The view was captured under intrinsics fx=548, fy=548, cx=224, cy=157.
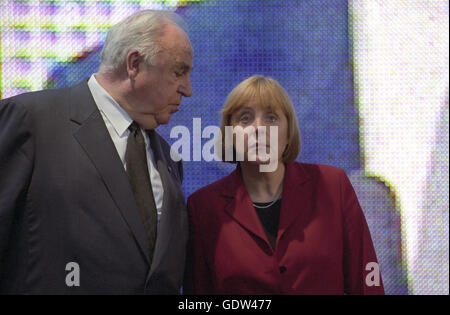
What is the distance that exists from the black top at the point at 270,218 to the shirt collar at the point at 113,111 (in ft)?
1.92

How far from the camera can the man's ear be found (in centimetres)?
196

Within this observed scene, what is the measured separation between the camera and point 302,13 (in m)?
2.93

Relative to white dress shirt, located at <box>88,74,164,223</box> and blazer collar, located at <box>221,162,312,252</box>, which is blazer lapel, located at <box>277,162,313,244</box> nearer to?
blazer collar, located at <box>221,162,312,252</box>

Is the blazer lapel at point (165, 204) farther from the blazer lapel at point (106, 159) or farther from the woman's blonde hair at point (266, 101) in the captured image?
the woman's blonde hair at point (266, 101)

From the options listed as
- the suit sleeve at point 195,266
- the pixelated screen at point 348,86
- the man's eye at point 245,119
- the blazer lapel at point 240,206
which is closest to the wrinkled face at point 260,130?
the man's eye at point 245,119

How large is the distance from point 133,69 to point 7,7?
1.28 metres

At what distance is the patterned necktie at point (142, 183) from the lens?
187cm

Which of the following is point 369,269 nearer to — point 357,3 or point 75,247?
point 75,247

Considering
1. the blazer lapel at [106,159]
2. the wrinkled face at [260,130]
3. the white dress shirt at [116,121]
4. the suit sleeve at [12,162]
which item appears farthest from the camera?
the wrinkled face at [260,130]

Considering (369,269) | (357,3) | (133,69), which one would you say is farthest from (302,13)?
(369,269)

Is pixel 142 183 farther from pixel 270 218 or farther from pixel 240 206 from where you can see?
pixel 270 218

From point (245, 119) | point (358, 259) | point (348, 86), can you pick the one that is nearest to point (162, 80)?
point (245, 119)

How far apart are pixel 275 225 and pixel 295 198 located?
0.13m

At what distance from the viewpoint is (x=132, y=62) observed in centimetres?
197
